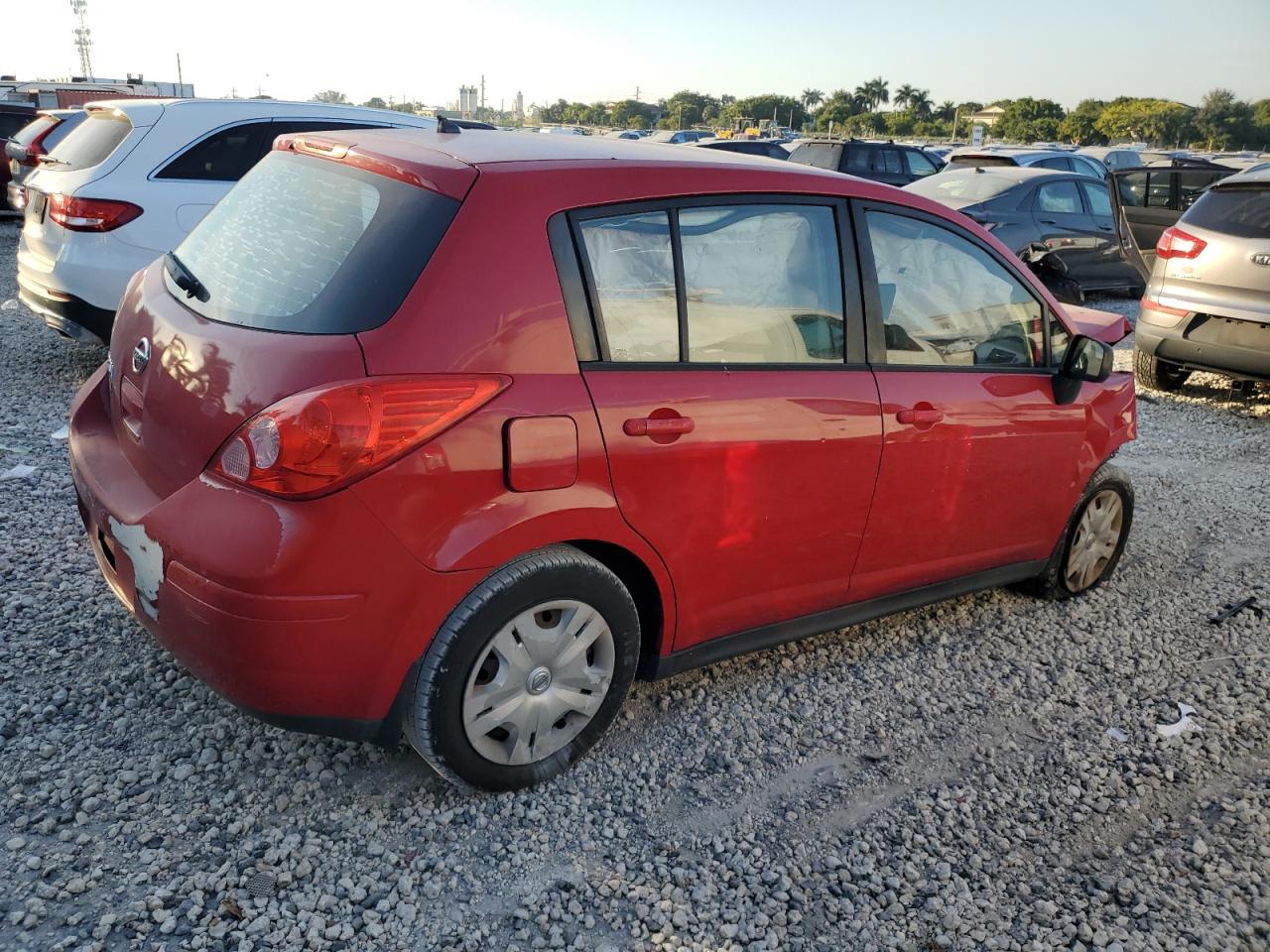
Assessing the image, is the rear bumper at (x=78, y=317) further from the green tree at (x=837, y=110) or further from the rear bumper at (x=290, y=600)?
the green tree at (x=837, y=110)

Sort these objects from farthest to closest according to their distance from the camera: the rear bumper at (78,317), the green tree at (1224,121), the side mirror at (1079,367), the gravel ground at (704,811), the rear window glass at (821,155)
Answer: the green tree at (1224,121)
the rear window glass at (821,155)
the rear bumper at (78,317)
the side mirror at (1079,367)
the gravel ground at (704,811)

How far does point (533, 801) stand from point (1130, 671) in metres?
2.37

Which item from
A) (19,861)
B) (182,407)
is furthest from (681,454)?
(19,861)

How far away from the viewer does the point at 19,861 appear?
2500 millimetres

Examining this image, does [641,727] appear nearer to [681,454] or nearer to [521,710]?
[521,710]

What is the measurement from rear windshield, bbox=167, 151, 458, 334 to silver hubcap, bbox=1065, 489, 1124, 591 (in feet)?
9.96

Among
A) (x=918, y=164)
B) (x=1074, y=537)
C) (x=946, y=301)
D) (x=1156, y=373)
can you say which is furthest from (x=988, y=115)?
(x=946, y=301)

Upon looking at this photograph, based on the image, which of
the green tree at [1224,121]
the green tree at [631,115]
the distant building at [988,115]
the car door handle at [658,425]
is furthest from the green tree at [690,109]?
the car door handle at [658,425]

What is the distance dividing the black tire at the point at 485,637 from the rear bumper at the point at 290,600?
1.8 inches

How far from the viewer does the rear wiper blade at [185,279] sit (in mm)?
2877

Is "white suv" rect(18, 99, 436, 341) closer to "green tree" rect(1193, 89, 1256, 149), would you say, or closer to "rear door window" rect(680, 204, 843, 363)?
"rear door window" rect(680, 204, 843, 363)

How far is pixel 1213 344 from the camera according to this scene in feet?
23.9

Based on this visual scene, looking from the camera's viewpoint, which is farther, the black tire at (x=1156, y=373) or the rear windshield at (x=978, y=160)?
the rear windshield at (x=978, y=160)

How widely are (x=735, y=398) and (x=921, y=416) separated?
79 cm
